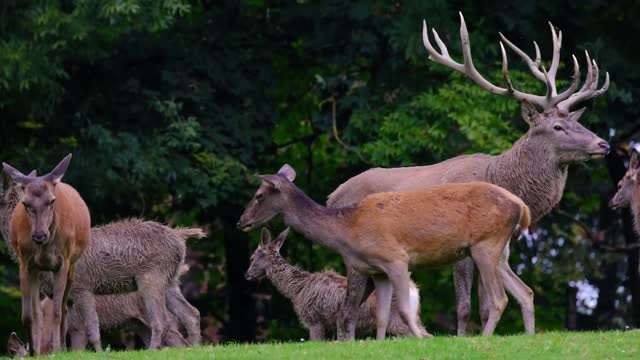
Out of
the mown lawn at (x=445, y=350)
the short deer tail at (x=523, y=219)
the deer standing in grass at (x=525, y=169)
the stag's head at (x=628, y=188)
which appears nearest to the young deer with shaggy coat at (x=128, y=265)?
the deer standing in grass at (x=525, y=169)

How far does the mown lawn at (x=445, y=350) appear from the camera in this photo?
12.0 m

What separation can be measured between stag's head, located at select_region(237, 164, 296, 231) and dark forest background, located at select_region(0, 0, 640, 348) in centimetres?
566

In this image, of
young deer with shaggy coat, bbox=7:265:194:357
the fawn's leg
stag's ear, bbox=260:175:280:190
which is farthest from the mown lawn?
young deer with shaggy coat, bbox=7:265:194:357

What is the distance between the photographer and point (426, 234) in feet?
45.8

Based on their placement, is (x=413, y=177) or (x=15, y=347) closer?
(x=15, y=347)

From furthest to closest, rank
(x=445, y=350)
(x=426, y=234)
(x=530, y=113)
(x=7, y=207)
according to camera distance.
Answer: (x=530, y=113) → (x=7, y=207) → (x=426, y=234) → (x=445, y=350)

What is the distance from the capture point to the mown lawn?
12.0 m

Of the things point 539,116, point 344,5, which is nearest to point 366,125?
point 344,5

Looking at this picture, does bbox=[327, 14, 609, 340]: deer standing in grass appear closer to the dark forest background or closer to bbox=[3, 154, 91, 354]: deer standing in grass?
bbox=[3, 154, 91, 354]: deer standing in grass

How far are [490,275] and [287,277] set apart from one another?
4896 mm

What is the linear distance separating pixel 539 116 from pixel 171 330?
182 inches

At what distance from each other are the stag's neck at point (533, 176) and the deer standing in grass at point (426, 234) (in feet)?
6.41

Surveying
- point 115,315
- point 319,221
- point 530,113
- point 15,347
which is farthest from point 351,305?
point 115,315

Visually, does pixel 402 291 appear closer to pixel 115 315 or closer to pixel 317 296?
pixel 317 296
